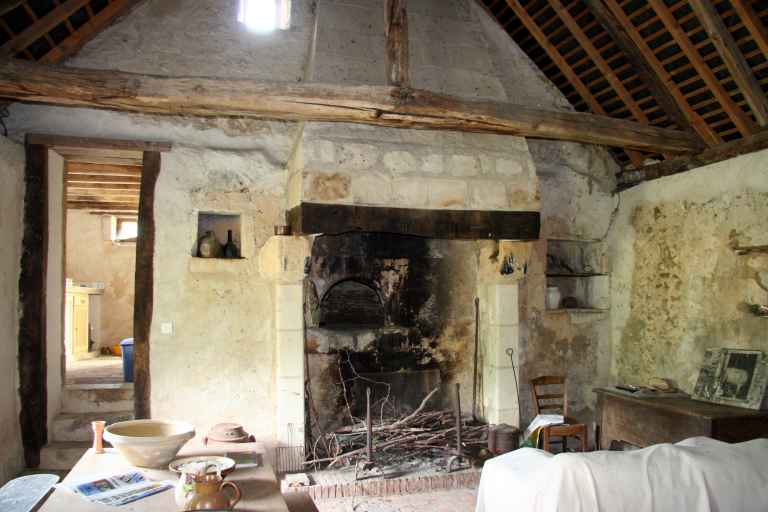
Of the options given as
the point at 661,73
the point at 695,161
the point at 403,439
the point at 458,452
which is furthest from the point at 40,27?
the point at 695,161

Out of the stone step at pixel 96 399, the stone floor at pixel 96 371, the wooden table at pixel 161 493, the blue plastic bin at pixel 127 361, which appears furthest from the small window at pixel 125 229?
the wooden table at pixel 161 493

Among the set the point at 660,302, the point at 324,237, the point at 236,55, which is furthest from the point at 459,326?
the point at 236,55

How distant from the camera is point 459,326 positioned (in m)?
5.94

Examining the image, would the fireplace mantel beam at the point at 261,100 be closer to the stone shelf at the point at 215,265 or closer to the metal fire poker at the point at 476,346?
the stone shelf at the point at 215,265

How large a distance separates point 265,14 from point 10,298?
11.1 feet

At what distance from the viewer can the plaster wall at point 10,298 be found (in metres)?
4.46

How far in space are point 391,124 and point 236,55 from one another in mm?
1689

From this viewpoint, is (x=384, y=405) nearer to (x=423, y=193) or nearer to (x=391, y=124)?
(x=423, y=193)

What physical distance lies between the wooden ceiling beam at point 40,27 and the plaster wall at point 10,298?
27.3 inches

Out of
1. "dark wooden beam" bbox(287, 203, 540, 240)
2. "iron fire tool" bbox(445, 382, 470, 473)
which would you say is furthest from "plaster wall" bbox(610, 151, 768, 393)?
"iron fire tool" bbox(445, 382, 470, 473)

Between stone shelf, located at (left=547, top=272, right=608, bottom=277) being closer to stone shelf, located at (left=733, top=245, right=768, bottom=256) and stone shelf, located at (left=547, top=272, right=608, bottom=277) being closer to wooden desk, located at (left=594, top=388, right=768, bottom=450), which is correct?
wooden desk, located at (left=594, top=388, right=768, bottom=450)

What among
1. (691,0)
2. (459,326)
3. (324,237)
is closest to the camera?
(691,0)

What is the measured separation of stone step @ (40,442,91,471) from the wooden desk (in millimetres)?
4486

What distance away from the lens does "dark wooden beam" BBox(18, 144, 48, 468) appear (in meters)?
4.72
